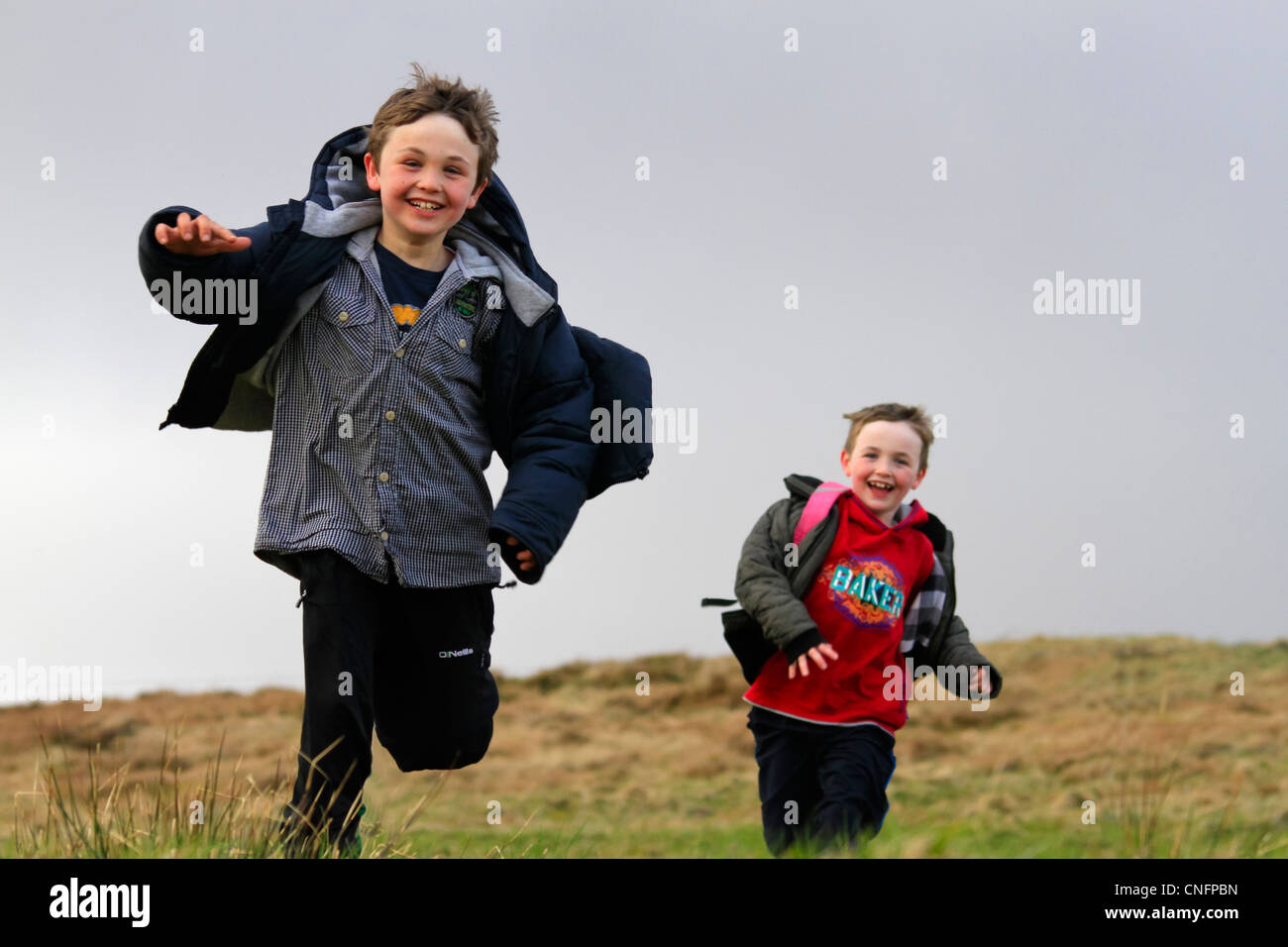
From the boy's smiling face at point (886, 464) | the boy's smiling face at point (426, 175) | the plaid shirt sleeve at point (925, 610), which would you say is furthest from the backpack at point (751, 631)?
the boy's smiling face at point (426, 175)

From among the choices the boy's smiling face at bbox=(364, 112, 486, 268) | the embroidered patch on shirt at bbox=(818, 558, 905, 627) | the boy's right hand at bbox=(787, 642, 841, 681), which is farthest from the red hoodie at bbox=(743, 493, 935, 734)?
the boy's smiling face at bbox=(364, 112, 486, 268)

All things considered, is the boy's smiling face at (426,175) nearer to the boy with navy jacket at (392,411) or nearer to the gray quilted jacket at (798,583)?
the boy with navy jacket at (392,411)

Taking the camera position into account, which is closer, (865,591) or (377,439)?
(377,439)

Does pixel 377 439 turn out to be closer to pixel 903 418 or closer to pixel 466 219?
pixel 466 219

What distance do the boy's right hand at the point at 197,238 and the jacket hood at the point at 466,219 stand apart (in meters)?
0.26

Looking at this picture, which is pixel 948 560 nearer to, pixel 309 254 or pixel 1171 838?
pixel 1171 838

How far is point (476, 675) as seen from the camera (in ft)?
13.8

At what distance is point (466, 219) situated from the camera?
437 centimetres

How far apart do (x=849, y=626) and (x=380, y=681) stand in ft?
5.31

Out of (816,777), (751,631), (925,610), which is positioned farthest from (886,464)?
(816,777)

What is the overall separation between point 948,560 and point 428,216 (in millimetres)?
2272

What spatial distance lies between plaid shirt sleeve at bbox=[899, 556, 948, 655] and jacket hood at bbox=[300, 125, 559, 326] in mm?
1725

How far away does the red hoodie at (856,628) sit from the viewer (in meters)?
4.49

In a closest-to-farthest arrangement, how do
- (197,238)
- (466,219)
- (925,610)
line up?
(197,238)
(466,219)
(925,610)
